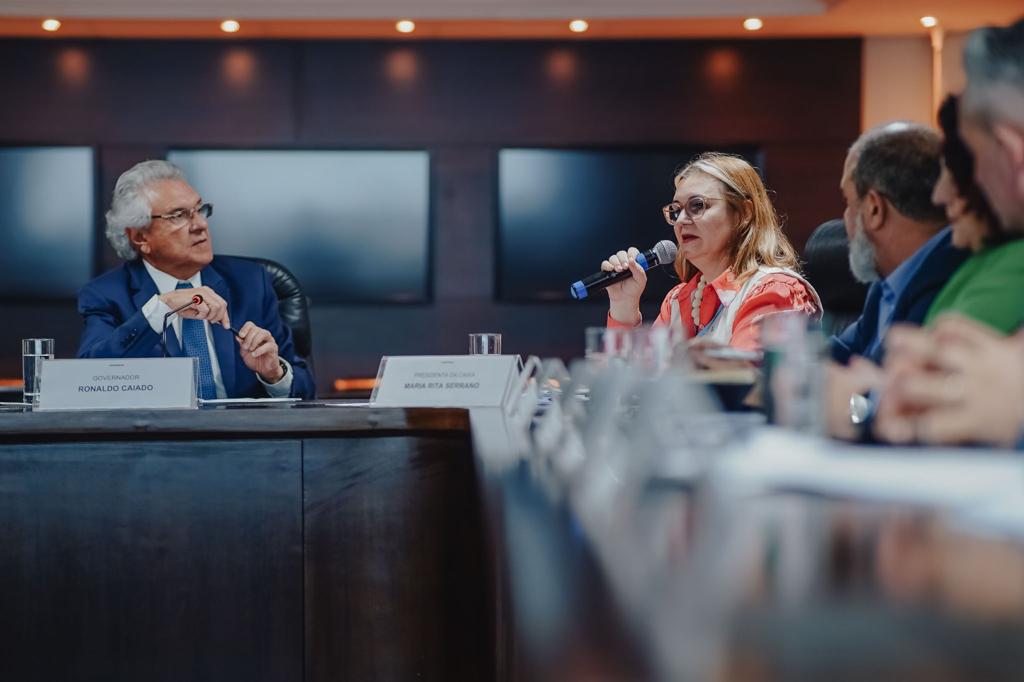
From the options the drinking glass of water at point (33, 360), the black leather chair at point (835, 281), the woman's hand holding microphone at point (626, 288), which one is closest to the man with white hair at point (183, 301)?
the drinking glass of water at point (33, 360)

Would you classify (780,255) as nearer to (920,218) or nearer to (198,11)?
(920,218)

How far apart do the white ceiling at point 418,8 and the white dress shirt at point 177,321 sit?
2200 mm

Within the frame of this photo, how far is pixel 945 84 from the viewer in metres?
5.34

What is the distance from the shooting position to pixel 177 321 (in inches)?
113

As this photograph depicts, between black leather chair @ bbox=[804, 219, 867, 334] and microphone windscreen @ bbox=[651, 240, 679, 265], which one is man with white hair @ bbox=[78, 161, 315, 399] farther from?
black leather chair @ bbox=[804, 219, 867, 334]

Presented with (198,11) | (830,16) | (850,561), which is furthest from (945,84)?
(850,561)

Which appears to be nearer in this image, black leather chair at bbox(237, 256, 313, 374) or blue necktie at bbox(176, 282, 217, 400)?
blue necktie at bbox(176, 282, 217, 400)

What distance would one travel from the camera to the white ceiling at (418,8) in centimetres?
488

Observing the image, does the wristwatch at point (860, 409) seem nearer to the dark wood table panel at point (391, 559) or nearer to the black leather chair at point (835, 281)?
the dark wood table panel at point (391, 559)

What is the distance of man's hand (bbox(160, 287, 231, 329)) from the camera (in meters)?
2.72

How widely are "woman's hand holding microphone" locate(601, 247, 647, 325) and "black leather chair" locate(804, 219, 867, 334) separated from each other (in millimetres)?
450

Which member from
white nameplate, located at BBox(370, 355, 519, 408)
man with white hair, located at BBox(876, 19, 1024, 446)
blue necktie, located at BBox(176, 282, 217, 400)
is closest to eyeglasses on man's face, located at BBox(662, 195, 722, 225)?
white nameplate, located at BBox(370, 355, 519, 408)

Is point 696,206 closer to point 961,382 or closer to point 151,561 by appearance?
point 151,561

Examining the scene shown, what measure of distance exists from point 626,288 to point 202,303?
1.04 meters
